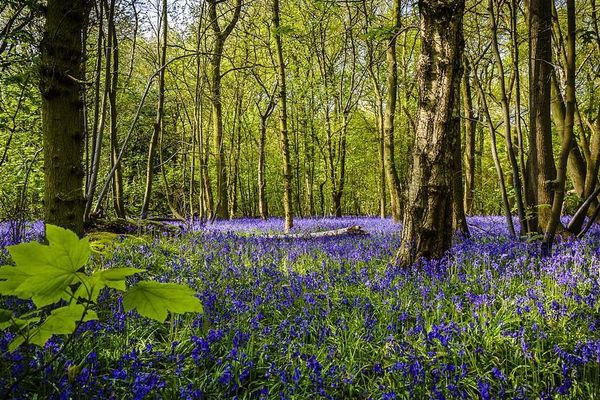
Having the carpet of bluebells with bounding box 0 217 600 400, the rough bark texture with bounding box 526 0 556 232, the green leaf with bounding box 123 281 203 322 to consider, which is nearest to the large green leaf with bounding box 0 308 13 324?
the green leaf with bounding box 123 281 203 322

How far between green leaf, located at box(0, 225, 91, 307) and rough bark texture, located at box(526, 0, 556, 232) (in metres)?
6.81

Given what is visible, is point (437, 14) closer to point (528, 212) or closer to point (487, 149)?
point (528, 212)

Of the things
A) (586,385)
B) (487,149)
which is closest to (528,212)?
(586,385)

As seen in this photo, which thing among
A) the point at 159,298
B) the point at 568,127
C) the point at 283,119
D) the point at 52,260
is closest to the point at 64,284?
the point at 52,260

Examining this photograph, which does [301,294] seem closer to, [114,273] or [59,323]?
[59,323]

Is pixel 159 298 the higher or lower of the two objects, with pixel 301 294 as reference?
higher

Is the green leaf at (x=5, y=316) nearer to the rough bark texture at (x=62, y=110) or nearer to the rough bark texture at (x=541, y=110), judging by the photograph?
the rough bark texture at (x=62, y=110)

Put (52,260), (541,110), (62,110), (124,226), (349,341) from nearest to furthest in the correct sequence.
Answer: (52,260), (62,110), (349,341), (541,110), (124,226)

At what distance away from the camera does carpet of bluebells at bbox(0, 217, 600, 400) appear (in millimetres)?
2449

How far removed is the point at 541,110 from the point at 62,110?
6.74m

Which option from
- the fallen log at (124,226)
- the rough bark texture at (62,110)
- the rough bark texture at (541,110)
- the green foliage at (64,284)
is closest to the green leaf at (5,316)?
the green foliage at (64,284)

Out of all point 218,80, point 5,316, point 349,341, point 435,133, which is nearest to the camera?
point 5,316

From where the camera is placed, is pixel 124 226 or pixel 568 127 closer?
pixel 568 127

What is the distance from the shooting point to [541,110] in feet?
21.5
